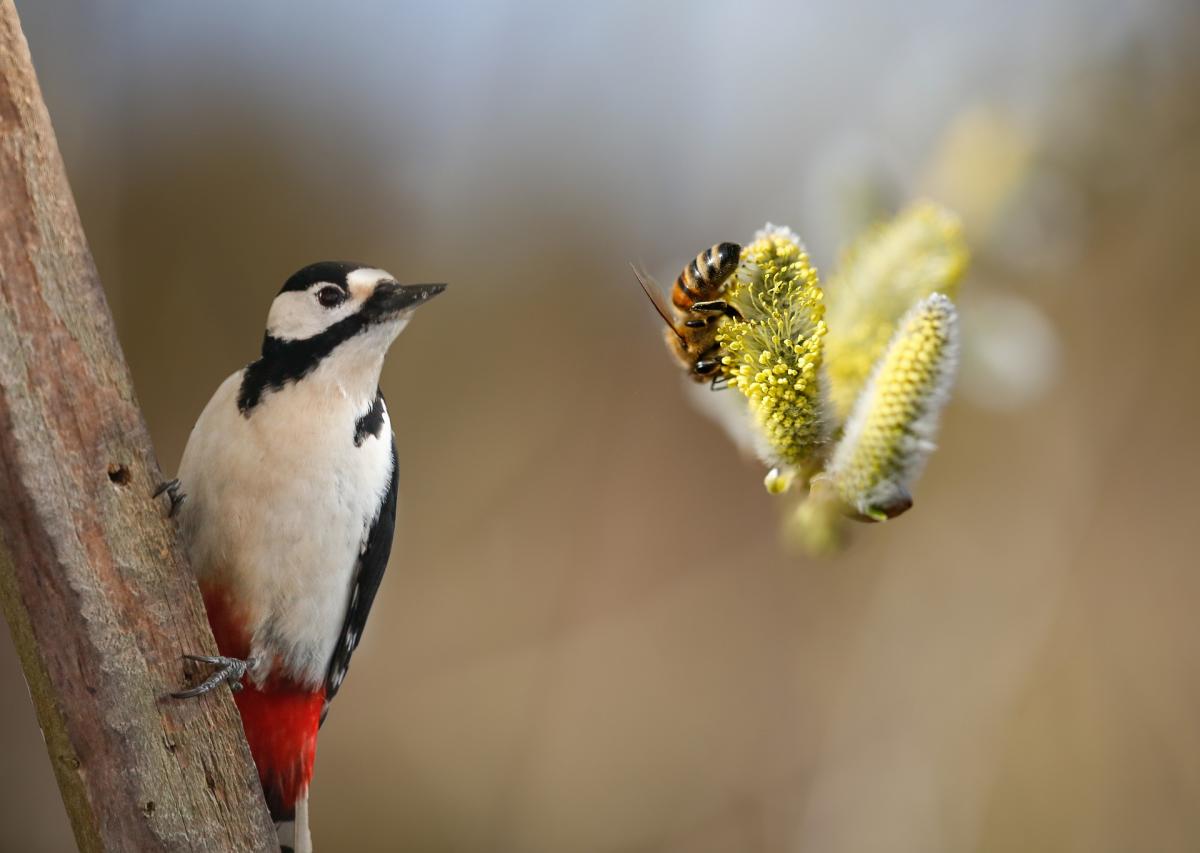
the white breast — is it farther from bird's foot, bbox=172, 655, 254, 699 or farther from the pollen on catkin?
the pollen on catkin

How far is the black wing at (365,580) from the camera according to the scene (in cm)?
65

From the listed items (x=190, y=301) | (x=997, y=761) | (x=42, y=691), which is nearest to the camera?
(x=42, y=691)

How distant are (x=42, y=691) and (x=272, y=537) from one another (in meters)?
0.14

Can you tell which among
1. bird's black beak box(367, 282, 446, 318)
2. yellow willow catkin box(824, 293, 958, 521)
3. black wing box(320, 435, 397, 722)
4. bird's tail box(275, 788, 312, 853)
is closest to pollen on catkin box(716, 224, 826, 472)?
yellow willow catkin box(824, 293, 958, 521)

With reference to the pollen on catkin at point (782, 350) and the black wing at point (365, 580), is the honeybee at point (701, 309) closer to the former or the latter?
the pollen on catkin at point (782, 350)

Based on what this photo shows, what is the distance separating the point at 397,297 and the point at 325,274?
0.05m

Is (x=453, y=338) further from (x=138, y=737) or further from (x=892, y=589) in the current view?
(x=138, y=737)

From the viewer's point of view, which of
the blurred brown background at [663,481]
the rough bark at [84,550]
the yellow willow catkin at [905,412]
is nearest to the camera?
the yellow willow catkin at [905,412]

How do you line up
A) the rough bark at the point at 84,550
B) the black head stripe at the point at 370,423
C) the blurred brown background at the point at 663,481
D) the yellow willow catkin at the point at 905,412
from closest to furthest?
1. the yellow willow catkin at the point at 905,412
2. the rough bark at the point at 84,550
3. the black head stripe at the point at 370,423
4. the blurred brown background at the point at 663,481

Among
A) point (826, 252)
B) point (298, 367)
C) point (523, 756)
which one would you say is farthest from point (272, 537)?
point (523, 756)

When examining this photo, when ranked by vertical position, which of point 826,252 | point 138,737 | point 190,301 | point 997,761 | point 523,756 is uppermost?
point 826,252

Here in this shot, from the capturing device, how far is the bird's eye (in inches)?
22.0

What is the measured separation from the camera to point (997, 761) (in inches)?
53.3

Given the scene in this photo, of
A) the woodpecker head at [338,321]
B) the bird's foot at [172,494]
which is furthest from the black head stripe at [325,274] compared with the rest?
the bird's foot at [172,494]
